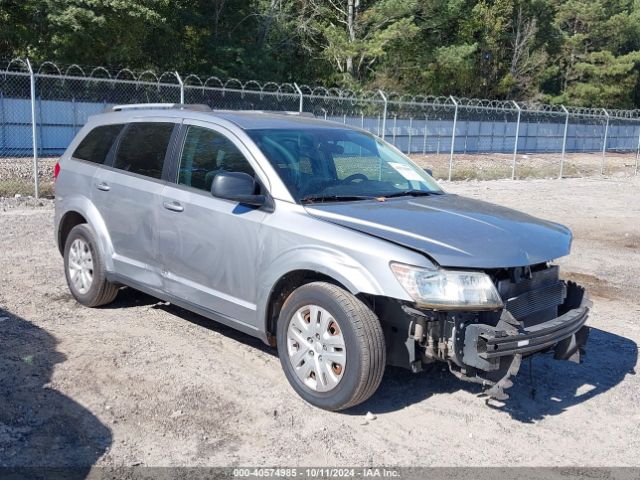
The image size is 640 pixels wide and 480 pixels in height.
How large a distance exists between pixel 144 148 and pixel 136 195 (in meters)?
0.44

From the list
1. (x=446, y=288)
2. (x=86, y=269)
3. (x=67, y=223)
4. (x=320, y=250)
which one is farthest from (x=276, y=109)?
(x=446, y=288)

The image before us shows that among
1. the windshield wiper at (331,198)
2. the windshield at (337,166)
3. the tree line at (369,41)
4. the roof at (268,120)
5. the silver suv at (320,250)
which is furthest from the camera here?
the tree line at (369,41)

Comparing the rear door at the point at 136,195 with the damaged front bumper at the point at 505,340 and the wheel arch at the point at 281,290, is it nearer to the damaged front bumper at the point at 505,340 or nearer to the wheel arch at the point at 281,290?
the wheel arch at the point at 281,290

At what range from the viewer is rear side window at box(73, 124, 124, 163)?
6.25 meters

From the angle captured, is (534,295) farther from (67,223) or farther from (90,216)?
(67,223)

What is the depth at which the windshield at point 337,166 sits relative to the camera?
194 inches

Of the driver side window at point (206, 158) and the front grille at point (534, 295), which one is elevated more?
the driver side window at point (206, 158)

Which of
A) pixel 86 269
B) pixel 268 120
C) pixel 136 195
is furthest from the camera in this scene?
pixel 86 269

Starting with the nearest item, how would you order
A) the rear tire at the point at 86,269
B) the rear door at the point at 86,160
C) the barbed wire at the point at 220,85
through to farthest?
the rear tire at the point at 86,269 → the rear door at the point at 86,160 → the barbed wire at the point at 220,85

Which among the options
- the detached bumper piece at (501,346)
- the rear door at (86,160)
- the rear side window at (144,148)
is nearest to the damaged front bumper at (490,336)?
the detached bumper piece at (501,346)

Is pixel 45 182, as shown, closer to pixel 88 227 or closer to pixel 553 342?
pixel 88 227

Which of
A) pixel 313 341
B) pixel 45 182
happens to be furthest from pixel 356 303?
pixel 45 182

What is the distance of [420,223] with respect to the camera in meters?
4.44

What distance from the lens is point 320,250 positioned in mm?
4375
